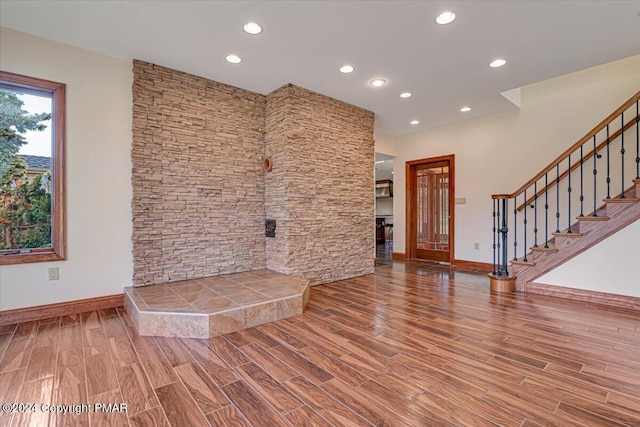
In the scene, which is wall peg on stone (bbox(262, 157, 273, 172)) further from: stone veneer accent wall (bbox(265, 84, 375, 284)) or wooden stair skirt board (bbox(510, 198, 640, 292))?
wooden stair skirt board (bbox(510, 198, 640, 292))

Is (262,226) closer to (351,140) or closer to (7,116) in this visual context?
(351,140)

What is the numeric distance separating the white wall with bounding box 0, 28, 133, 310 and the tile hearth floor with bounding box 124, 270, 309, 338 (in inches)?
18.1

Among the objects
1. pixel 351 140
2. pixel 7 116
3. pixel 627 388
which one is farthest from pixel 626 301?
pixel 7 116

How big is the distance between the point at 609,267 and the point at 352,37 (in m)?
3.79

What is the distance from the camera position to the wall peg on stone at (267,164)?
407cm

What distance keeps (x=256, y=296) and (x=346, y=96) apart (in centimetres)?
307

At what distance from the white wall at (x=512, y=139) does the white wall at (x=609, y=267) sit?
1663 mm

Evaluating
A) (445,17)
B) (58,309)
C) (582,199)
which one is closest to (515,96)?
(582,199)

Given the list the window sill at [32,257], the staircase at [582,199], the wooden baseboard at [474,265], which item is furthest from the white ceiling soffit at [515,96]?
the window sill at [32,257]

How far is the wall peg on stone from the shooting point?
407cm

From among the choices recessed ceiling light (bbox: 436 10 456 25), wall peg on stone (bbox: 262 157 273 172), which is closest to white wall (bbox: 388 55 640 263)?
wall peg on stone (bbox: 262 157 273 172)

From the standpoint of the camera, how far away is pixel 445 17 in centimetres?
251

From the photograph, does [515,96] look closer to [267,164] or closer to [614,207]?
[614,207]

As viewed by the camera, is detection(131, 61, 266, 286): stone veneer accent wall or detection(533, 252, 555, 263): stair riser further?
detection(533, 252, 555, 263): stair riser
